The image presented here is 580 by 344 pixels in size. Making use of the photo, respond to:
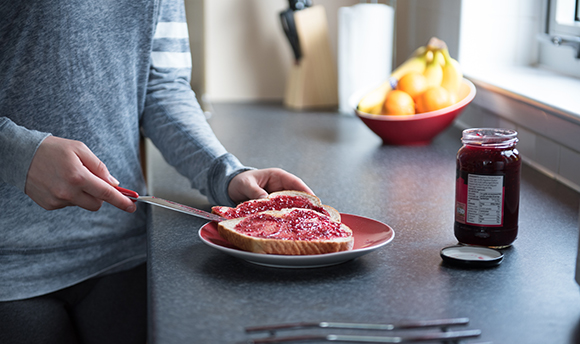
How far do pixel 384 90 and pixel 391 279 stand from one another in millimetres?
975

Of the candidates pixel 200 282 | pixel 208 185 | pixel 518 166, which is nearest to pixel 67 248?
pixel 208 185

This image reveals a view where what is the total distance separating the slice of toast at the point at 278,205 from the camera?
2.64 feet

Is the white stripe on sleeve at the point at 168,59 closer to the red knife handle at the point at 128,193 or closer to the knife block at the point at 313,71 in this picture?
the red knife handle at the point at 128,193

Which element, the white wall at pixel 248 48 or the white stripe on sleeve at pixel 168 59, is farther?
the white wall at pixel 248 48

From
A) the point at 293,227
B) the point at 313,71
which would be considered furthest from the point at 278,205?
the point at 313,71

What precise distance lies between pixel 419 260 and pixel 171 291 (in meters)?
0.30

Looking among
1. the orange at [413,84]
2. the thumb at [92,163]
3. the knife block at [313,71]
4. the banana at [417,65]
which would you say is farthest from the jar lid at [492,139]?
the knife block at [313,71]

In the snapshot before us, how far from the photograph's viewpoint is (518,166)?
73cm

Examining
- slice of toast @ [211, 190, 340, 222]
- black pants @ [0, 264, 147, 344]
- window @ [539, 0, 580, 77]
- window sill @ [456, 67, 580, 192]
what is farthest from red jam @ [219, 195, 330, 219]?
window @ [539, 0, 580, 77]

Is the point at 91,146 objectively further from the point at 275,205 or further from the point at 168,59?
the point at 275,205

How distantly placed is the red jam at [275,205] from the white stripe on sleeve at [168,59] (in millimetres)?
392

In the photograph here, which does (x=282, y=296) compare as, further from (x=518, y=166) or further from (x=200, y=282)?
(x=518, y=166)

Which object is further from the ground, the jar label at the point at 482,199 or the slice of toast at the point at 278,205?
the jar label at the point at 482,199

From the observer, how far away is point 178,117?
3.39 feet
